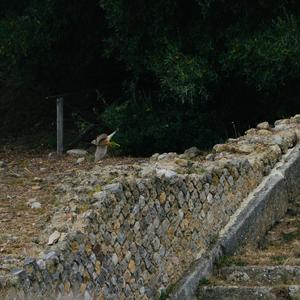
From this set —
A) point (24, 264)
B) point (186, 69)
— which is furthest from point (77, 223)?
point (186, 69)

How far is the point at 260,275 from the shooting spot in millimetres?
7109

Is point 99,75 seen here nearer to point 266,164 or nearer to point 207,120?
point 207,120

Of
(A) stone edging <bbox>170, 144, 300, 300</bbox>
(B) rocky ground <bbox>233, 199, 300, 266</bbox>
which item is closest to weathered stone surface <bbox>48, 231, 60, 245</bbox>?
(A) stone edging <bbox>170, 144, 300, 300</bbox>

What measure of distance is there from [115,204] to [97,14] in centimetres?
946

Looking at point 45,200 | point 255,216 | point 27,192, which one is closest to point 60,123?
point 27,192

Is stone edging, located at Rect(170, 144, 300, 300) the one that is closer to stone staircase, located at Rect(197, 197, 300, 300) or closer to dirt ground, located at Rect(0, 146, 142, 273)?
stone staircase, located at Rect(197, 197, 300, 300)

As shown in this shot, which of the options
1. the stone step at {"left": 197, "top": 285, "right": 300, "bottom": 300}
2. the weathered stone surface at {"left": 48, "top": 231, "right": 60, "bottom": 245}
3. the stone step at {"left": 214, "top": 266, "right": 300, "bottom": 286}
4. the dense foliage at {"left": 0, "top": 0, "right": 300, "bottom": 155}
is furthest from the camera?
the dense foliage at {"left": 0, "top": 0, "right": 300, "bottom": 155}

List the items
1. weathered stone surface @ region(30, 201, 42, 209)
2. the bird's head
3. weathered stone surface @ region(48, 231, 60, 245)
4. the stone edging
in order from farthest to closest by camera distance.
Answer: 1. the bird's head
2. weathered stone surface @ region(30, 201, 42, 209)
3. the stone edging
4. weathered stone surface @ region(48, 231, 60, 245)

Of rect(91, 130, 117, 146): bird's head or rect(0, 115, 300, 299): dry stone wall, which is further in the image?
rect(91, 130, 117, 146): bird's head

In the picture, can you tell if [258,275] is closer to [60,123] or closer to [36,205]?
[36,205]

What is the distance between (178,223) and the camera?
7.05 m

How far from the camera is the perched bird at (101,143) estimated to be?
12.0m

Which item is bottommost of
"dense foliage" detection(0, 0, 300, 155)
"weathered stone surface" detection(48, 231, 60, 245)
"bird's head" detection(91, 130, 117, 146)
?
"bird's head" detection(91, 130, 117, 146)

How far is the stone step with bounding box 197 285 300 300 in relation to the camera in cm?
663
